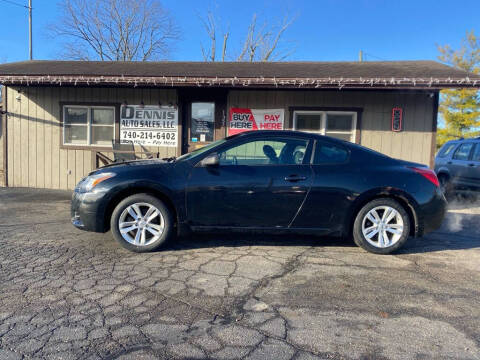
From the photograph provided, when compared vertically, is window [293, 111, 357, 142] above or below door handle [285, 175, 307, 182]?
above

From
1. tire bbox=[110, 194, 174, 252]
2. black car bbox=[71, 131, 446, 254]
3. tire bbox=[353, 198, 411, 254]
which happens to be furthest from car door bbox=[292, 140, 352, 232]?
tire bbox=[110, 194, 174, 252]

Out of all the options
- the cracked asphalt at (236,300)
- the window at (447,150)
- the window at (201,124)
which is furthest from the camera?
the window at (447,150)

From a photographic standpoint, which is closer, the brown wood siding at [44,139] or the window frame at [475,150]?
the window frame at [475,150]

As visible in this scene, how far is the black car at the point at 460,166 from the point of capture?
7.95 m

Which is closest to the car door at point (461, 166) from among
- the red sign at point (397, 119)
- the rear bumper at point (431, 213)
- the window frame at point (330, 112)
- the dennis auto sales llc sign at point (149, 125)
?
the red sign at point (397, 119)

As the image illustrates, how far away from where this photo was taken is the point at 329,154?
415 centimetres

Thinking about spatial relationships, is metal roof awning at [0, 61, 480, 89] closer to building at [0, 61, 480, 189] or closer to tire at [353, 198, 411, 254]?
building at [0, 61, 480, 189]

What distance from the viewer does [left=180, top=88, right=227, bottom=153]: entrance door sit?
8586mm

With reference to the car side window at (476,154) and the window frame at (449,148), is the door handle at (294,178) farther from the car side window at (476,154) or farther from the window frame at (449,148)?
the window frame at (449,148)

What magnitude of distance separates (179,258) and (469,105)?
2353 cm

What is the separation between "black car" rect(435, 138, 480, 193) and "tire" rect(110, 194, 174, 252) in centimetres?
740

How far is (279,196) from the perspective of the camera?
3.97 metres

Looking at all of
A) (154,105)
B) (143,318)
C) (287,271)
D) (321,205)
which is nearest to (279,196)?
(321,205)

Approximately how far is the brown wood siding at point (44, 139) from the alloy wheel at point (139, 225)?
497 cm
